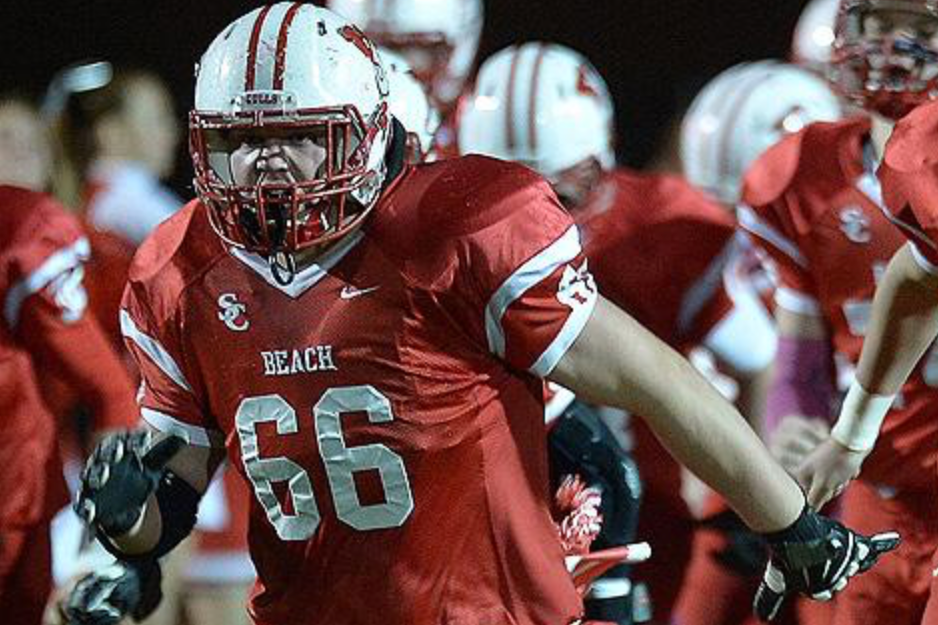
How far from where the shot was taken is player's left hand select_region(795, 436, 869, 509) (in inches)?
133

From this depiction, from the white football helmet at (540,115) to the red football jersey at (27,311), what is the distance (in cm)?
76

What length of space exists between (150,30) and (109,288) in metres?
2.29


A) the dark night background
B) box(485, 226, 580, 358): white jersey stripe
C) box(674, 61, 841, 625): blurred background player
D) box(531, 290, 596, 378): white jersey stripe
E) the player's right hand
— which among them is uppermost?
box(485, 226, 580, 358): white jersey stripe

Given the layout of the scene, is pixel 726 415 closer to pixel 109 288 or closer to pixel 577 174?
pixel 577 174

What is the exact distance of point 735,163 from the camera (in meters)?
5.49

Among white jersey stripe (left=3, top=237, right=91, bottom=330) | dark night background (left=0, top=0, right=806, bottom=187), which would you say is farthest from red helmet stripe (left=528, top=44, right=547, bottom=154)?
dark night background (left=0, top=0, right=806, bottom=187)

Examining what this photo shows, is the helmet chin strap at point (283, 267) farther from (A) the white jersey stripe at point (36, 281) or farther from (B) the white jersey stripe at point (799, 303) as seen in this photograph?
(B) the white jersey stripe at point (799, 303)

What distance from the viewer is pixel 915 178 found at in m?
3.20

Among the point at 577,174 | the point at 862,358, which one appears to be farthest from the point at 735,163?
the point at 862,358

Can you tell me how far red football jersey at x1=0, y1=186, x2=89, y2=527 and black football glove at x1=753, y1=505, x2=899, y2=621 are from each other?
4.99 feet

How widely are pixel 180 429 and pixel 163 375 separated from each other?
0.24 feet

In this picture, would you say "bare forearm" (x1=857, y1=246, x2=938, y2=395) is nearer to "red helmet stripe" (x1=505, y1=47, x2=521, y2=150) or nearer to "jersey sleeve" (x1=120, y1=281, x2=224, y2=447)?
"jersey sleeve" (x1=120, y1=281, x2=224, y2=447)

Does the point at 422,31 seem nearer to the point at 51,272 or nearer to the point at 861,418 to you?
A: the point at 51,272

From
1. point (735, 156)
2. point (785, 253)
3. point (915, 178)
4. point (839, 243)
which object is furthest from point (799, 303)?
point (735, 156)
